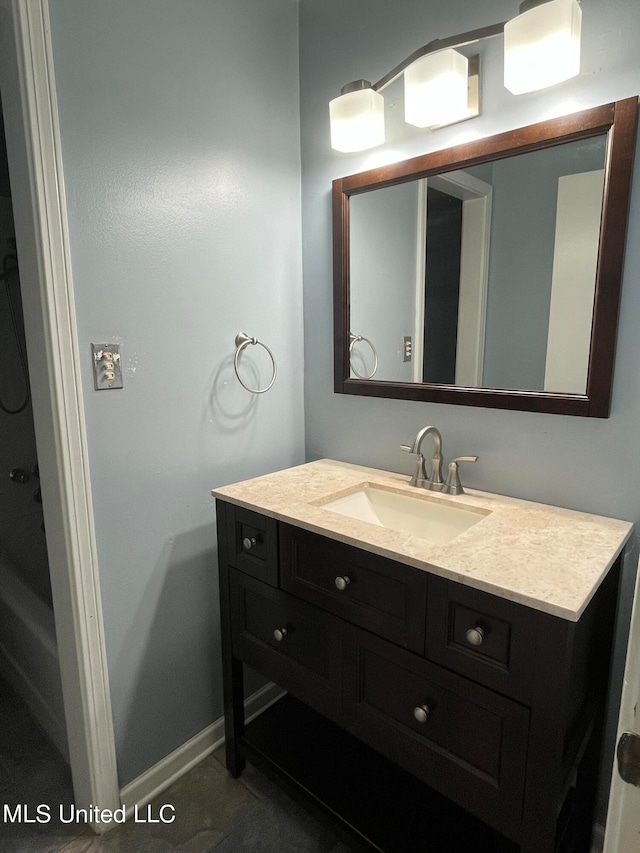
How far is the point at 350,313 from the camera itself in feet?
5.54

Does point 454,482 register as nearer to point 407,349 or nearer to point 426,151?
point 407,349

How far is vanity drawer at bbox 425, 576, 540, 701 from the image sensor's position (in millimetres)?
904

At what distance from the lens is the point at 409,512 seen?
147cm

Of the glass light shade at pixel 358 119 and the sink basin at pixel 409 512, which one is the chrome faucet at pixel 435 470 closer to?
the sink basin at pixel 409 512

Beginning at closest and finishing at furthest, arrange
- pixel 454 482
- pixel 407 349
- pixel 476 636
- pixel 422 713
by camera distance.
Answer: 1. pixel 476 636
2. pixel 422 713
3. pixel 454 482
4. pixel 407 349

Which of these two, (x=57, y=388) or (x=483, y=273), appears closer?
(x=57, y=388)

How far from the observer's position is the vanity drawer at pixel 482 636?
904 mm

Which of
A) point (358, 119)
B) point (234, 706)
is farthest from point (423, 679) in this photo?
point (358, 119)

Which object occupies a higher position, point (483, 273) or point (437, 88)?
point (437, 88)

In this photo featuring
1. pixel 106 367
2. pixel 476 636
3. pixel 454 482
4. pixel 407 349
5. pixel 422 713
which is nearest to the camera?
pixel 476 636

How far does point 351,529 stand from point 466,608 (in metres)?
0.31

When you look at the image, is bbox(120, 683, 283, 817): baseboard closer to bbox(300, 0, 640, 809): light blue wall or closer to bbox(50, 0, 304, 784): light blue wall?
bbox(50, 0, 304, 784): light blue wall

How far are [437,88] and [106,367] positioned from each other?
3.62 feet

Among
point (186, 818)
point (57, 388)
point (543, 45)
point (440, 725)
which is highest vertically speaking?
point (543, 45)
